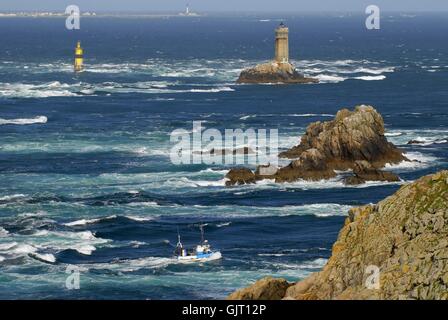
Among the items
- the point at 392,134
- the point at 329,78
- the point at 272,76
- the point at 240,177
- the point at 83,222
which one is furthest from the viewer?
the point at 329,78

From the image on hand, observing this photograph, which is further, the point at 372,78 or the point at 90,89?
the point at 372,78

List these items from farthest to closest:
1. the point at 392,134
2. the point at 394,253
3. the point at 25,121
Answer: the point at 25,121 → the point at 392,134 → the point at 394,253

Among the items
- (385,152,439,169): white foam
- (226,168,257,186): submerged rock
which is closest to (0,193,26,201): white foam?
(226,168,257,186): submerged rock

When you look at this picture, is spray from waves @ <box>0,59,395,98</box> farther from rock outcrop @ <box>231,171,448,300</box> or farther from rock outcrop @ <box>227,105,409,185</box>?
rock outcrop @ <box>231,171,448,300</box>

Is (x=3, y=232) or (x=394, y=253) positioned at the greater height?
(x=394, y=253)

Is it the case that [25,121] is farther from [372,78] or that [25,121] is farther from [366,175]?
[372,78]

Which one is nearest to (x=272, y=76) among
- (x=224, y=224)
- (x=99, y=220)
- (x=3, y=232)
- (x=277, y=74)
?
(x=277, y=74)

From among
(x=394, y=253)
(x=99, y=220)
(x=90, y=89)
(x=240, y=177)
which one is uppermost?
(x=394, y=253)
